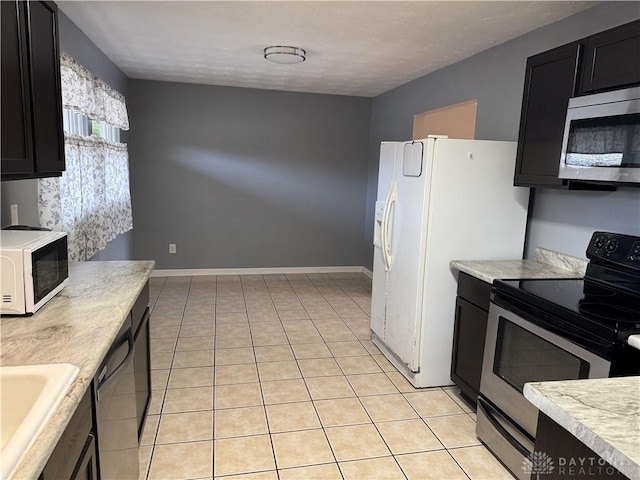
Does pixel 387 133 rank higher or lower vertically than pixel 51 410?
higher

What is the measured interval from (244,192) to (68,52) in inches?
113

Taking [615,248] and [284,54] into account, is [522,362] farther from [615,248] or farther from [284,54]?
[284,54]

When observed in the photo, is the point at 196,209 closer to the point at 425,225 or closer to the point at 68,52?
the point at 68,52

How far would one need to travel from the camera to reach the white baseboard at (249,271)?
18.5 feet

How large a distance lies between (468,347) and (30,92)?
256cm

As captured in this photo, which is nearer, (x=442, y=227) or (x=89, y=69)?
(x=442, y=227)

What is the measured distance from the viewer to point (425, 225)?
2.74 meters

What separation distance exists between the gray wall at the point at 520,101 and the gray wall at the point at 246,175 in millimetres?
1629

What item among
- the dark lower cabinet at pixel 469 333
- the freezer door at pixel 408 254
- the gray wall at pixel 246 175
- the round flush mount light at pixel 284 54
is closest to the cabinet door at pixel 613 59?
the freezer door at pixel 408 254

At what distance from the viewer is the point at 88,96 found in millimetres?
3287

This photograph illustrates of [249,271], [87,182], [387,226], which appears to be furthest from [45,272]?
[249,271]

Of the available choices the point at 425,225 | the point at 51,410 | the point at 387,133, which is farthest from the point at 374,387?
the point at 387,133

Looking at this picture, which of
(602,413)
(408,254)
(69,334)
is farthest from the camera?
(408,254)

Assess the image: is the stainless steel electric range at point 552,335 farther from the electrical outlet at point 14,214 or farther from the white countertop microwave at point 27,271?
the electrical outlet at point 14,214
